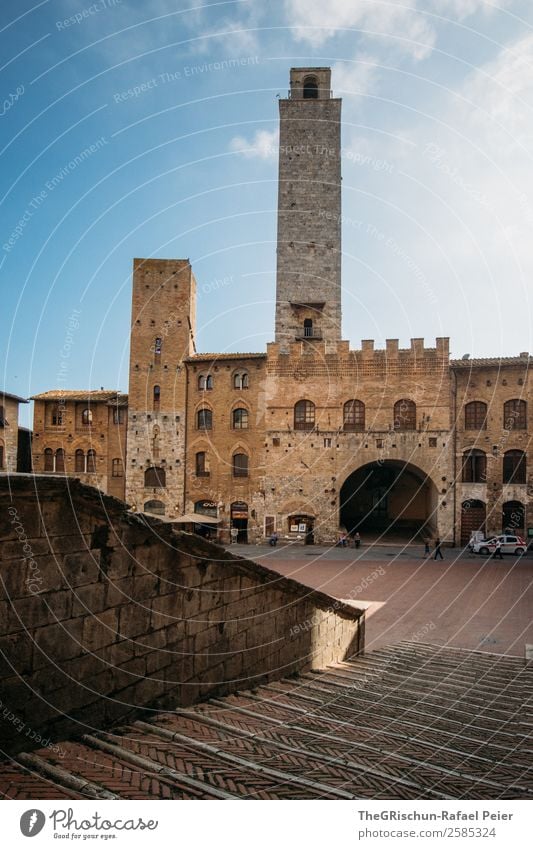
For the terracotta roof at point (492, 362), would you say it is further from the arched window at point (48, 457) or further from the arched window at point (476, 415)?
the arched window at point (48, 457)

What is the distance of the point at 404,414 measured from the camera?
29.5 metres

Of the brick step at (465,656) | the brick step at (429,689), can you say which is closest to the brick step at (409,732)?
the brick step at (429,689)

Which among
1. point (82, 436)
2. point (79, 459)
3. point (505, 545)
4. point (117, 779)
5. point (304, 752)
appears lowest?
point (505, 545)

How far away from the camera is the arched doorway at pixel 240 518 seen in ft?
102

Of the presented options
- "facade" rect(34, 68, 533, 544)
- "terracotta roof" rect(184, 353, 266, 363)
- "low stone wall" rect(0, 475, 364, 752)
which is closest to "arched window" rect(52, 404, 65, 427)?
"facade" rect(34, 68, 533, 544)

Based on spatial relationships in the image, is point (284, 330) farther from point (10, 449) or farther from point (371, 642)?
point (371, 642)

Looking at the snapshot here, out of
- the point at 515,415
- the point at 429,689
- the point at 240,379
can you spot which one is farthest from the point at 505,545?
the point at 429,689

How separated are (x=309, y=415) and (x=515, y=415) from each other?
441 inches

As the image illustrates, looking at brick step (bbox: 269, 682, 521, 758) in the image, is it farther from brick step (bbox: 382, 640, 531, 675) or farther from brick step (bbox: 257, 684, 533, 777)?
brick step (bbox: 382, 640, 531, 675)

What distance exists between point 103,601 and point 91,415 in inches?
1244

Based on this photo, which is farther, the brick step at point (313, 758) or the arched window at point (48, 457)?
the arched window at point (48, 457)

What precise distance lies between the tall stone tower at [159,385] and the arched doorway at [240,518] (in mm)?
3323

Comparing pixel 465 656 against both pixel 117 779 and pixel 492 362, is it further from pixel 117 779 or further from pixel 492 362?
pixel 492 362

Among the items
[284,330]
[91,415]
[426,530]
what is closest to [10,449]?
[91,415]
